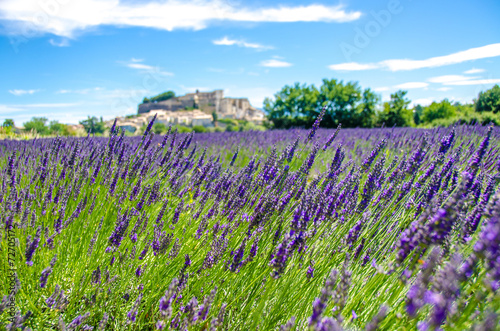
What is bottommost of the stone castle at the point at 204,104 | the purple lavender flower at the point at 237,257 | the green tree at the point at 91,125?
the purple lavender flower at the point at 237,257

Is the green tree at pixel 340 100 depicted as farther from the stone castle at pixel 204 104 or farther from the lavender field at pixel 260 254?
the stone castle at pixel 204 104

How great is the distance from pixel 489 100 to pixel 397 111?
8.20 meters

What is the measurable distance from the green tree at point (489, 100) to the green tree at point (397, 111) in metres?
5.76

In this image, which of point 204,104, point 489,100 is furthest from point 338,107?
point 204,104

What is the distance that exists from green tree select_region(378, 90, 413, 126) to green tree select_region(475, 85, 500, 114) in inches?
227

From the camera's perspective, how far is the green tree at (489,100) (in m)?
20.4

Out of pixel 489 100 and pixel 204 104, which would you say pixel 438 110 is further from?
pixel 204 104

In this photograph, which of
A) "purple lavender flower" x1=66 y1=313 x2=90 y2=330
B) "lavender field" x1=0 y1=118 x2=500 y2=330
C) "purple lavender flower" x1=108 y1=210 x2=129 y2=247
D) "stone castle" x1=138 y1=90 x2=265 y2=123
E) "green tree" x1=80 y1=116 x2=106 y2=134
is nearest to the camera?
"lavender field" x1=0 y1=118 x2=500 y2=330

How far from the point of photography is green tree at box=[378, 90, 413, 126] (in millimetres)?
19875

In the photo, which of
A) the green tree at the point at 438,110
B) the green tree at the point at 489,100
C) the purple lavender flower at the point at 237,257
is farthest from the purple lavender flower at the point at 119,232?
the green tree at the point at 438,110

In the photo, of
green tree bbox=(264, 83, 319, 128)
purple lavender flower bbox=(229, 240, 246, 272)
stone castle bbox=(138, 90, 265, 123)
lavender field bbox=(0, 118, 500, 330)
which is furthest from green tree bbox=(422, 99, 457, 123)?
stone castle bbox=(138, 90, 265, 123)

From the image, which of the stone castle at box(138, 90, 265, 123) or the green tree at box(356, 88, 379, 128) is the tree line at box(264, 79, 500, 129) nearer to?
the green tree at box(356, 88, 379, 128)

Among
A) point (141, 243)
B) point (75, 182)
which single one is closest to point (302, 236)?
point (141, 243)

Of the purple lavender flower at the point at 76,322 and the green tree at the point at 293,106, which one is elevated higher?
the green tree at the point at 293,106
